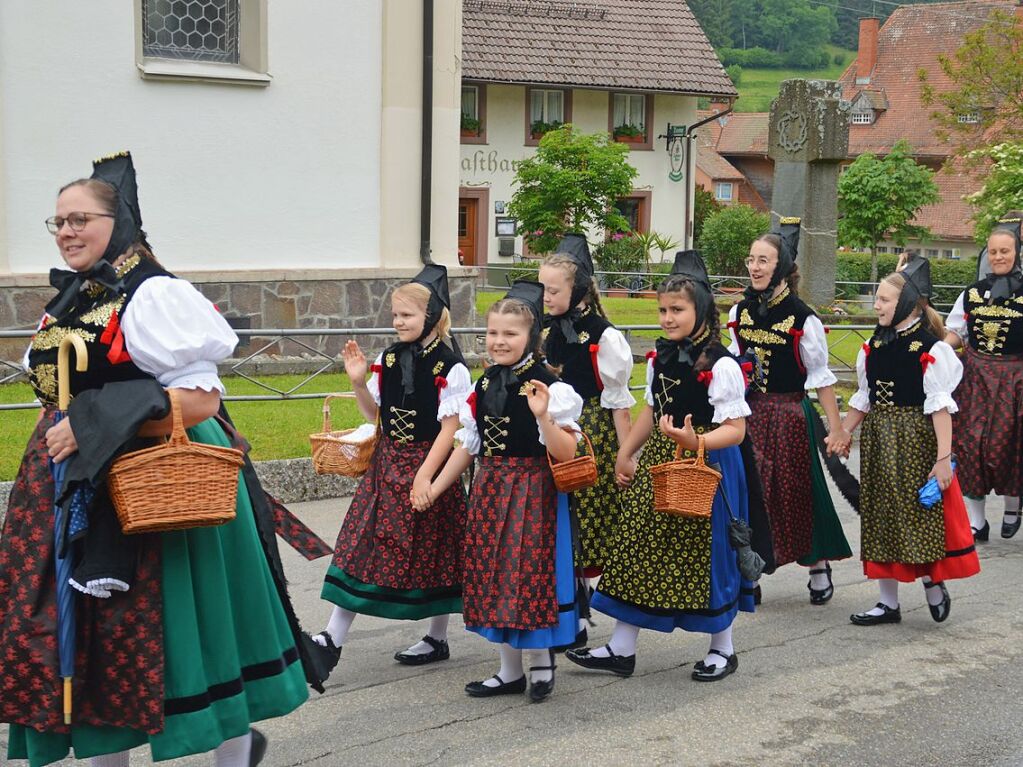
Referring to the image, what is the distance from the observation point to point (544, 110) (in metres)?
35.8

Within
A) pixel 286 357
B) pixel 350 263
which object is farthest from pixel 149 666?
pixel 350 263

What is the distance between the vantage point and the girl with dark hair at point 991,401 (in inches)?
351

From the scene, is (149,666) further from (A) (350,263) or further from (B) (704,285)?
(A) (350,263)

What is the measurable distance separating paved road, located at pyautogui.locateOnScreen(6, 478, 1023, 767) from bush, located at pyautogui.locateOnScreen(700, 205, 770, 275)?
2878 cm

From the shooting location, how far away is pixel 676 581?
5758 mm

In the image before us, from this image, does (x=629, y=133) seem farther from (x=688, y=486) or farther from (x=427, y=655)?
(x=688, y=486)

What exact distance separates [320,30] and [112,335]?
1083 centimetres

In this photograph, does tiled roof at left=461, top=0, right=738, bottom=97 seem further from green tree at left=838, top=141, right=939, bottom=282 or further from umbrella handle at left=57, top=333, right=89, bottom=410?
umbrella handle at left=57, top=333, right=89, bottom=410

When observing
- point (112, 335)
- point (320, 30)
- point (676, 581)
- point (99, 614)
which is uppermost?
point (320, 30)

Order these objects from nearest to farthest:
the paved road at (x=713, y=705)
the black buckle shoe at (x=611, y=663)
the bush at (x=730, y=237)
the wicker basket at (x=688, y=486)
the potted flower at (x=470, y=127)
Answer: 1. the paved road at (x=713, y=705)
2. the wicker basket at (x=688, y=486)
3. the black buckle shoe at (x=611, y=663)
4. the potted flower at (x=470, y=127)
5. the bush at (x=730, y=237)

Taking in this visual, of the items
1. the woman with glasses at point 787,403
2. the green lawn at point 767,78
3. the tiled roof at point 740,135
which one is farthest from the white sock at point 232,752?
the green lawn at point 767,78

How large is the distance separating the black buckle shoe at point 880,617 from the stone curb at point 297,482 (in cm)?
416

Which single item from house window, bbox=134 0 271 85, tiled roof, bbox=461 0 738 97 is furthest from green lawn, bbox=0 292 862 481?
tiled roof, bbox=461 0 738 97

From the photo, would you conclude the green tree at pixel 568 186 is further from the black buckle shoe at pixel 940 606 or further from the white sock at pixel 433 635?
the white sock at pixel 433 635
